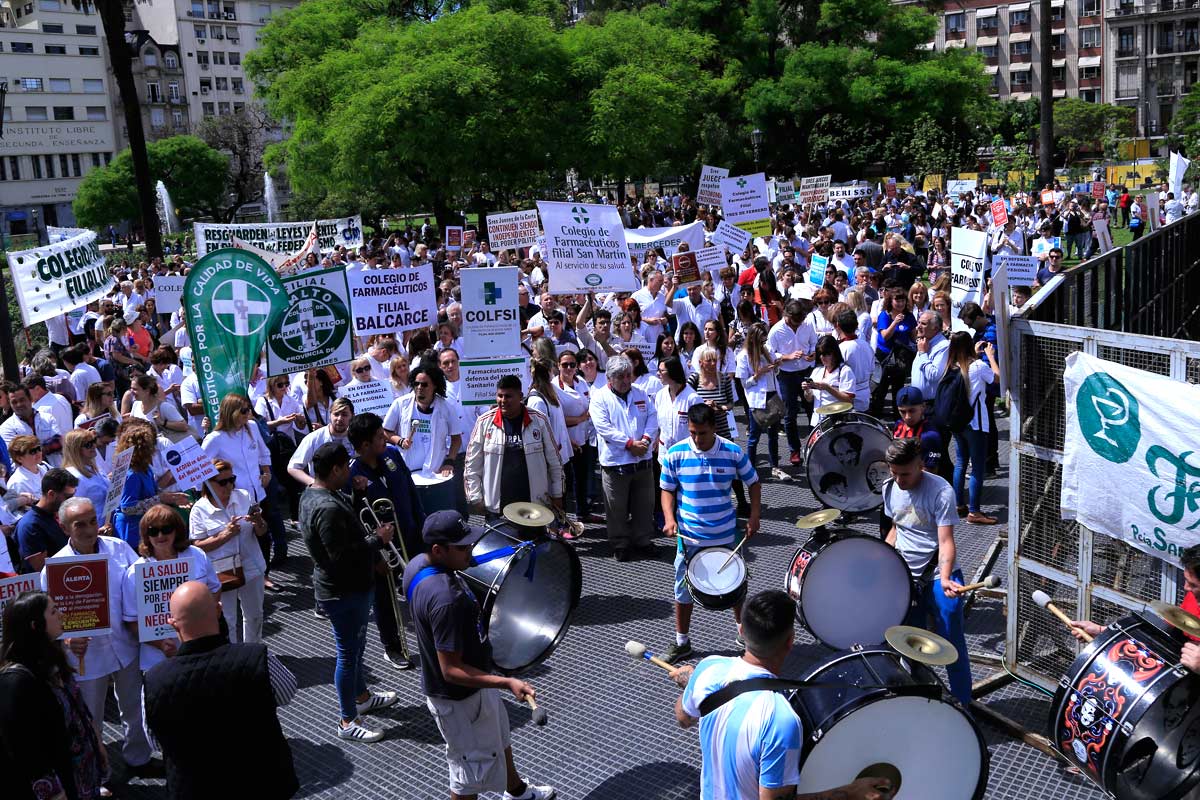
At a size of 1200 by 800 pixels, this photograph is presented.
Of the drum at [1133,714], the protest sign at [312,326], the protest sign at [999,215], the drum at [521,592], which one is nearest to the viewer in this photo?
the drum at [1133,714]

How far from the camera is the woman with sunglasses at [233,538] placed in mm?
7516

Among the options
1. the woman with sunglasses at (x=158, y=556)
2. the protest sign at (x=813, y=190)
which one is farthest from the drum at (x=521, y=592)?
the protest sign at (x=813, y=190)

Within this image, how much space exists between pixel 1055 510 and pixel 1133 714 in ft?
5.78

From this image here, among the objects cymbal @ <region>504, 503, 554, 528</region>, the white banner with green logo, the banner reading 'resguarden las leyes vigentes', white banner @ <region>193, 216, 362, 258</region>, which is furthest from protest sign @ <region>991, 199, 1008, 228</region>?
cymbal @ <region>504, 503, 554, 528</region>

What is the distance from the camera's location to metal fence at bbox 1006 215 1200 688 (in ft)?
19.8

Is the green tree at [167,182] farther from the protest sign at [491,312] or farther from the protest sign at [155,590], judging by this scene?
the protest sign at [155,590]

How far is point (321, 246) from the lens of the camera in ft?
82.3

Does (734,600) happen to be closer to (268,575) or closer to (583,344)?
(268,575)

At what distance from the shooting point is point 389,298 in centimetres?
1225

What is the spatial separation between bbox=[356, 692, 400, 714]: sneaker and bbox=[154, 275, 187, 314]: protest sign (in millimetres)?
10704

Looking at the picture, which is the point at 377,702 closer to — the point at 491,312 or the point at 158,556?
the point at 158,556

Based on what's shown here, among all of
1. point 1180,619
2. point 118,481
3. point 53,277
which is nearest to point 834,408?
point 1180,619

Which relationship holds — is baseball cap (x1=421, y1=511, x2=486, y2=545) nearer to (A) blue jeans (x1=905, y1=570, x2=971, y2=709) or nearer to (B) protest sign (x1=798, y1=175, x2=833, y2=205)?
(A) blue jeans (x1=905, y1=570, x2=971, y2=709)

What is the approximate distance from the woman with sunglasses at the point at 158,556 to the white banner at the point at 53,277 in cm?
747
